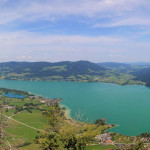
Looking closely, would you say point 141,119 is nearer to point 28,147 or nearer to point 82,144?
point 28,147

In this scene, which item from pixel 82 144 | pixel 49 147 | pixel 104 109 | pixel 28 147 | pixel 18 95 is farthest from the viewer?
pixel 18 95

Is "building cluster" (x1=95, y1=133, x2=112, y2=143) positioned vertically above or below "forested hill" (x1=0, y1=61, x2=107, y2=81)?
below

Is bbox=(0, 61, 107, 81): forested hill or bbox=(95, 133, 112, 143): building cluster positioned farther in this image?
bbox=(0, 61, 107, 81): forested hill

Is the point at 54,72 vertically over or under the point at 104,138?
over

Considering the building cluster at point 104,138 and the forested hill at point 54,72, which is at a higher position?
the forested hill at point 54,72

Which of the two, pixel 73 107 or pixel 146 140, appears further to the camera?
pixel 73 107

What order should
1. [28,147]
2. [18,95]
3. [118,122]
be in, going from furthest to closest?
[18,95] → [118,122] → [28,147]

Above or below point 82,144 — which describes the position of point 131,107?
below

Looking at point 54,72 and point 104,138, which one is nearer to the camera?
point 104,138

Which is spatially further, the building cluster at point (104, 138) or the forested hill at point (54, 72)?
the forested hill at point (54, 72)

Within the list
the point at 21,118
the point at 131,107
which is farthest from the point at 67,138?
the point at 131,107

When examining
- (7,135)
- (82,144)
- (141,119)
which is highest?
(7,135)
